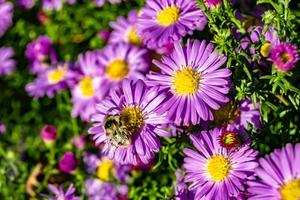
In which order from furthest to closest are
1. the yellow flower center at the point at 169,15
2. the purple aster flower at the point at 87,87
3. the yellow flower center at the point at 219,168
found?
1. the purple aster flower at the point at 87,87
2. the yellow flower center at the point at 169,15
3. the yellow flower center at the point at 219,168

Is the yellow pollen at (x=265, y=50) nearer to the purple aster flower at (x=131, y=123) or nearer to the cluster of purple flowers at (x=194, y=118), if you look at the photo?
the cluster of purple flowers at (x=194, y=118)

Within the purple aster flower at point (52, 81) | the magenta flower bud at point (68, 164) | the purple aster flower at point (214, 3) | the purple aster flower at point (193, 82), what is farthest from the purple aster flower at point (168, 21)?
the purple aster flower at point (52, 81)

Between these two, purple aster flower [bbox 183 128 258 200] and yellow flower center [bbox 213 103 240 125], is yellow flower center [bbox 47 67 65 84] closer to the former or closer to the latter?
yellow flower center [bbox 213 103 240 125]

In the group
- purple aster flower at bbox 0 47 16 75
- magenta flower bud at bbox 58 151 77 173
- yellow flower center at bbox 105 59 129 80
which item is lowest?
purple aster flower at bbox 0 47 16 75

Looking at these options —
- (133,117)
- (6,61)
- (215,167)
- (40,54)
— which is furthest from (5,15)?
(215,167)

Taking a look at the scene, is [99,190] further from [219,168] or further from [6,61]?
[6,61]

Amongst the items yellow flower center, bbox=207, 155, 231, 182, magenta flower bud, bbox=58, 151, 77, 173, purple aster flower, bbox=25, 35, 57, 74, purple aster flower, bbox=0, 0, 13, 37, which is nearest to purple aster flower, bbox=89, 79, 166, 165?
yellow flower center, bbox=207, 155, 231, 182
